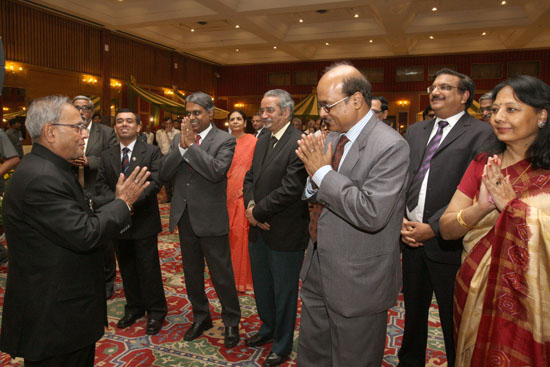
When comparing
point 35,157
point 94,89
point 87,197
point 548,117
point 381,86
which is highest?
point 381,86

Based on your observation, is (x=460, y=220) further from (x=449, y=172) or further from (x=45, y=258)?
(x=45, y=258)

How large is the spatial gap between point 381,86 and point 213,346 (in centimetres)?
1371

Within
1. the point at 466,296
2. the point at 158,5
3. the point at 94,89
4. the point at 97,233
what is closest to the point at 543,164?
the point at 466,296

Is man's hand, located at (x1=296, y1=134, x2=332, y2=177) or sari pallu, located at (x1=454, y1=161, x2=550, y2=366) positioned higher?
man's hand, located at (x1=296, y1=134, x2=332, y2=177)

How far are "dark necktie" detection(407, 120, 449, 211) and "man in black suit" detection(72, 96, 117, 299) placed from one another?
264cm

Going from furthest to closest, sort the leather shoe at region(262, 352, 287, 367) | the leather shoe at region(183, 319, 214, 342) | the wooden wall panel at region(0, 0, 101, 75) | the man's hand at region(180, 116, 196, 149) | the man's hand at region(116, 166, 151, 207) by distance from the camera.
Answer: the wooden wall panel at region(0, 0, 101, 75) → the leather shoe at region(183, 319, 214, 342) → the man's hand at region(180, 116, 196, 149) → the leather shoe at region(262, 352, 287, 367) → the man's hand at region(116, 166, 151, 207)

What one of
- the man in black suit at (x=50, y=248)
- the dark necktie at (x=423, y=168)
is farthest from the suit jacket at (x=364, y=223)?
the man in black suit at (x=50, y=248)

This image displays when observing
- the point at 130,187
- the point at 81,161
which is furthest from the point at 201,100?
the point at 81,161

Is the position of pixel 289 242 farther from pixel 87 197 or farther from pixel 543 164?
pixel 543 164

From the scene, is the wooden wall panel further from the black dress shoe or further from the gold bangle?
the gold bangle

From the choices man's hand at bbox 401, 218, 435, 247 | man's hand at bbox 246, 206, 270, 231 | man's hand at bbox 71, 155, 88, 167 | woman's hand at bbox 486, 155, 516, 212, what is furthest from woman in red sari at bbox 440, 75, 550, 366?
man's hand at bbox 71, 155, 88, 167

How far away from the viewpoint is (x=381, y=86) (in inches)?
584

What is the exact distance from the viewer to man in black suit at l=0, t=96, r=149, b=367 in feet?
5.12

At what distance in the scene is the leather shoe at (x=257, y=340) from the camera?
109 inches
